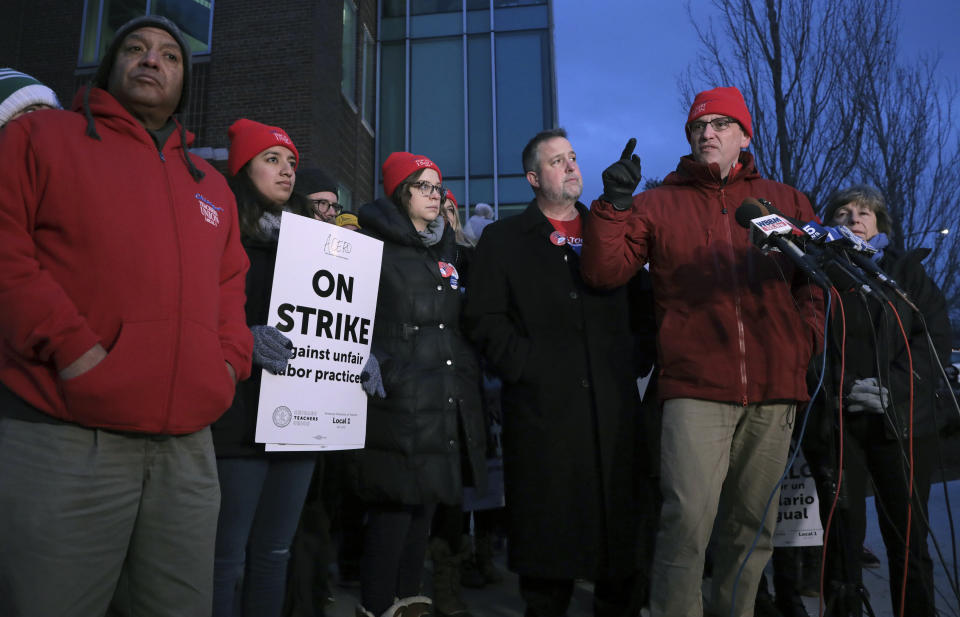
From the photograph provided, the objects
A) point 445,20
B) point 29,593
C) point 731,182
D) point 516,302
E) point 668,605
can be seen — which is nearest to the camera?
point 29,593

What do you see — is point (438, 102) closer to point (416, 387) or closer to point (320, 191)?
point (320, 191)

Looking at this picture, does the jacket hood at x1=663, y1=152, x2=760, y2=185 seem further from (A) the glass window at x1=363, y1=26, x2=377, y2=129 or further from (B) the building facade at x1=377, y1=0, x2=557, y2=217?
(A) the glass window at x1=363, y1=26, x2=377, y2=129

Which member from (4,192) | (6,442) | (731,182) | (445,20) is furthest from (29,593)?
(445,20)

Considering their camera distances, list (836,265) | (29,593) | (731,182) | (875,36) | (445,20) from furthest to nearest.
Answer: (445,20) < (875,36) < (731,182) < (836,265) < (29,593)

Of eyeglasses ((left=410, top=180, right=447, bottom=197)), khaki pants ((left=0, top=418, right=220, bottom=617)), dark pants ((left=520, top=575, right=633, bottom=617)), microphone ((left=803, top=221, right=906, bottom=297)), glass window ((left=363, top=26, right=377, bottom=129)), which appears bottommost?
dark pants ((left=520, top=575, right=633, bottom=617))

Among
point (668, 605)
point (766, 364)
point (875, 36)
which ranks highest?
point (875, 36)

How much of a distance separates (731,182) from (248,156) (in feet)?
7.43

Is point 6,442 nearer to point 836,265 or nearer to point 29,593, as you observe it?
point 29,593

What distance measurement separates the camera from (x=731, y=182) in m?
3.25

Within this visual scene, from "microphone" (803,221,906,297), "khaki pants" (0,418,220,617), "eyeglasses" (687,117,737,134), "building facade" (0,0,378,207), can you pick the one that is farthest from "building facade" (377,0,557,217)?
"khaki pants" (0,418,220,617)

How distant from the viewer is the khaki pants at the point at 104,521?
1.80m

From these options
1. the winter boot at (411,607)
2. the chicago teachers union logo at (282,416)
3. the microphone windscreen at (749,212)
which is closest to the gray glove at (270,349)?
the chicago teachers union logo at (282,416)

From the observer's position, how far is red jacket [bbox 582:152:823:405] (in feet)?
9.66

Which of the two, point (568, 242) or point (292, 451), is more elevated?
point (568, 242)
